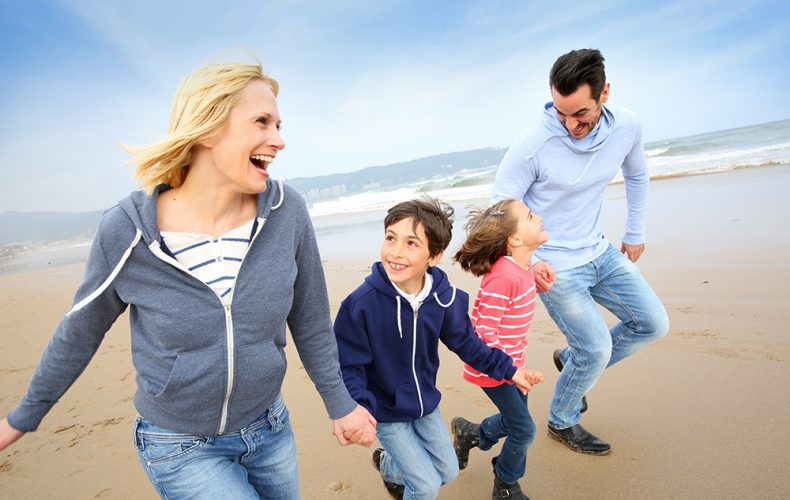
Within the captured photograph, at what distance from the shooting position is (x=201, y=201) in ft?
5.83

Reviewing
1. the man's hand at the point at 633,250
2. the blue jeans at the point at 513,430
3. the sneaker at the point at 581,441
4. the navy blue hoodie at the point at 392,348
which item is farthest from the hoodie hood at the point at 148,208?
the man's hand at the point at 633,250

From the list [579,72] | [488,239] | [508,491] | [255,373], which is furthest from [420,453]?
[579,72]

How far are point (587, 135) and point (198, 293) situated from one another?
2.49 m

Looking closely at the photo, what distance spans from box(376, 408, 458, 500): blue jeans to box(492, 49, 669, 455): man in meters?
0.99

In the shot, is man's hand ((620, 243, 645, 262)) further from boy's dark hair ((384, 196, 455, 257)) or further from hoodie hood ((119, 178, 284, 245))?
hoodie hood ((119, 178, 284, 245))

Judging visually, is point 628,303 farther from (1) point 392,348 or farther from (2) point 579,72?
(1) point 392,348

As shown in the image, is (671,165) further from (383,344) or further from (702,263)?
(383,344)

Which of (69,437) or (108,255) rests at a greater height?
(108,255)

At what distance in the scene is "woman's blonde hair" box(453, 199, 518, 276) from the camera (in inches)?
110

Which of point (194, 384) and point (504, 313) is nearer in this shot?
point (194, 384)

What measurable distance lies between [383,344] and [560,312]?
126 cm

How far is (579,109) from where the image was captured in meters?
2.94

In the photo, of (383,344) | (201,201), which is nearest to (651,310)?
(383,344)

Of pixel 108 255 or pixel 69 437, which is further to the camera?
pixel 69 437
